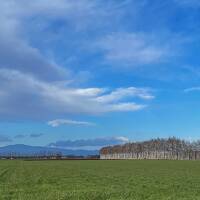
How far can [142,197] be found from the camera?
27.8 metres

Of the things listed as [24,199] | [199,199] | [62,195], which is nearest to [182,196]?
[199,199]

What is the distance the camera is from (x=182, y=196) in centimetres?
2891

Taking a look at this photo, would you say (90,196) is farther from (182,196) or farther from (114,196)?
(182,196)

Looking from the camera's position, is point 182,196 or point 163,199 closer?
point 163,199

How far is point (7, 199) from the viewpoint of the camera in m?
25.9

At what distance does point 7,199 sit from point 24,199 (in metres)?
1.06

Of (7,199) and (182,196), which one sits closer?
(7,199)

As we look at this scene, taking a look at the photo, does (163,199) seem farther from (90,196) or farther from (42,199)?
(42,199)

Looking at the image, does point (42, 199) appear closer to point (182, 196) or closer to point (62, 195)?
point (62, 195)

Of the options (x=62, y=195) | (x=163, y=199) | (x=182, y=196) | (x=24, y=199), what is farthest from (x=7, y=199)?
(x=182, y=196)

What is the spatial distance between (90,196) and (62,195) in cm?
167

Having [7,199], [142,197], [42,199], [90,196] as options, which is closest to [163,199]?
→ [142,197]

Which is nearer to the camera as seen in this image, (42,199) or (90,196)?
(42,199)

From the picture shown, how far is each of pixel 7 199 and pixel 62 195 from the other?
3.43 meters
